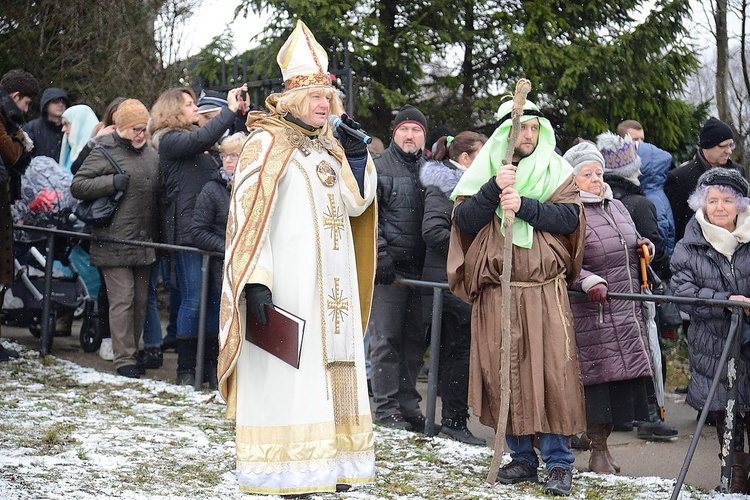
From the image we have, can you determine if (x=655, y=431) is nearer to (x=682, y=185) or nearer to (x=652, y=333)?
(x=652, y=333)

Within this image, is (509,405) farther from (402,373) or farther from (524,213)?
(402,373)

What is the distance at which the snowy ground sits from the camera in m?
5.86

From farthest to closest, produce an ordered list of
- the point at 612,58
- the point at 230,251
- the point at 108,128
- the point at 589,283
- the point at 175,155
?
the point at 612,58 < the point at 108,128 < the point at 175,155 < the point at 589,283 < the point at 230,251

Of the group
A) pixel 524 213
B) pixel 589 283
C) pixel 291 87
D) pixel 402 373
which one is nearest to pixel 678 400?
pixel 402 373

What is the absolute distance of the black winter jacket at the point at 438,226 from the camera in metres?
7.57

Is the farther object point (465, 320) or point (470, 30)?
point (470, 30)

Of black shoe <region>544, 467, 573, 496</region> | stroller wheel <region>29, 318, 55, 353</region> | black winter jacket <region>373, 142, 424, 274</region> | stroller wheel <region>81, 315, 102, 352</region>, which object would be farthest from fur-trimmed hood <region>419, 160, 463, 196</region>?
stroller wheel <region>29, 318, 55, 353</region>

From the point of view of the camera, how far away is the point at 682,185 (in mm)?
9539

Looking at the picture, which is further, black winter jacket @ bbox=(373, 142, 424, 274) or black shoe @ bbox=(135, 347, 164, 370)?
black shoe @ bbox=(135, 347, 164, 370)

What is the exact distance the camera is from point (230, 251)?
19.4ft

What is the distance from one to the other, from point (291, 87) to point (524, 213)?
1.35 metres

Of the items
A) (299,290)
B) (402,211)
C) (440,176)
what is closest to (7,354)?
(402,211)

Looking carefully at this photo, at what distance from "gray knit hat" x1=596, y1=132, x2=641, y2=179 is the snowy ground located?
85.2 inches

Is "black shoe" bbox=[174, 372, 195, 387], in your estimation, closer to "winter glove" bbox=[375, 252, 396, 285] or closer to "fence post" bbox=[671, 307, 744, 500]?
"winter glove" bbox=[375, 252, 396, 285]
